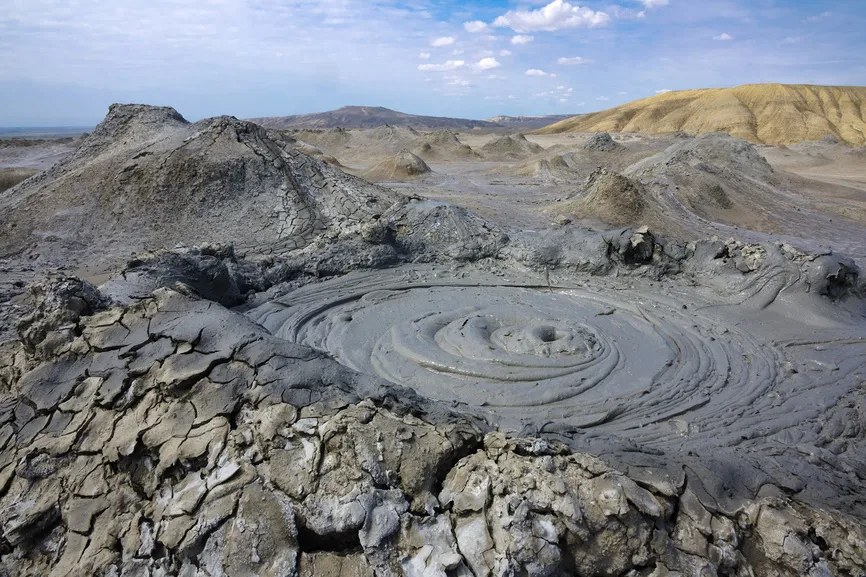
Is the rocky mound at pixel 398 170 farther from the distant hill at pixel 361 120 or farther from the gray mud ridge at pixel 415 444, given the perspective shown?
the distant hill at pixel 361 120

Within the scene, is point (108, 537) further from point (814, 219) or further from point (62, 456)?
point (814, 219)

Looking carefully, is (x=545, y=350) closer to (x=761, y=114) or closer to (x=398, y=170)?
(x=398, y=170)

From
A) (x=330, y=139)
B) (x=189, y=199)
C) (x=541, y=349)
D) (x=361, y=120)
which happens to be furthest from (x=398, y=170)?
(x=361, y=120)

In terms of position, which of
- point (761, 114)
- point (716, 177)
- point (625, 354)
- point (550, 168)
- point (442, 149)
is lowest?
point (625, 354)

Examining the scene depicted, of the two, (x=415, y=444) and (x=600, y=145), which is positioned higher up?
(x=600, y=145)

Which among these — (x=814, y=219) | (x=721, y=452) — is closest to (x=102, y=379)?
(x=721, y=452)
